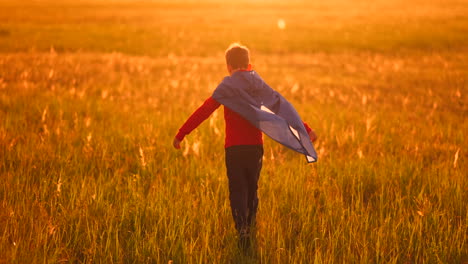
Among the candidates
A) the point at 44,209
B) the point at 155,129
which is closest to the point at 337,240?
the point at 44,209

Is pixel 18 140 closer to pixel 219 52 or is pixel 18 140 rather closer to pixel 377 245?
pixel 377 245

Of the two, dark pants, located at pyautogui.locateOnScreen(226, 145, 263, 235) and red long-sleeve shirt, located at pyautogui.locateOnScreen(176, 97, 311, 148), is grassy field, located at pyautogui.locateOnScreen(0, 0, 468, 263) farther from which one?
red long-sleeve shirt, located at pyautogui.locateOnScreen(176, 97, 311, 148)

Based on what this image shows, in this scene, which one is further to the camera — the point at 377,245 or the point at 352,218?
the point at 352,218

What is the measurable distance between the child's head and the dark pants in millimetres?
579

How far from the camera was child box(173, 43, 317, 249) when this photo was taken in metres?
3.12

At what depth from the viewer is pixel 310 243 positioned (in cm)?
325

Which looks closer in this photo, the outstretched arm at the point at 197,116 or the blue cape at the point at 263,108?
the blue cape at the point at 263,108

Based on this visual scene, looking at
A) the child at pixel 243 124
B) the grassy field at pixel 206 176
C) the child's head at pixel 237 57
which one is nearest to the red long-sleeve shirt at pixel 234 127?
the child at pixel 243 124

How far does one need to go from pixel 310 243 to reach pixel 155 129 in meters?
3.25

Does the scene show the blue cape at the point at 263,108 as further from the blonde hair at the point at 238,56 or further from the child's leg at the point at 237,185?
the child's leg at the point at 237,185

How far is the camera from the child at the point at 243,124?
10.2ft

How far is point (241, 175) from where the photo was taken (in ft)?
10.6

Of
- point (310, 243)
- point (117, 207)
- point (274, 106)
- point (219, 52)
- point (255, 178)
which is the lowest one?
point (310, 243)

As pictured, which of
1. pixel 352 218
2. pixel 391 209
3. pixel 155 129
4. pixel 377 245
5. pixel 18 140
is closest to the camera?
pixel 377 245
